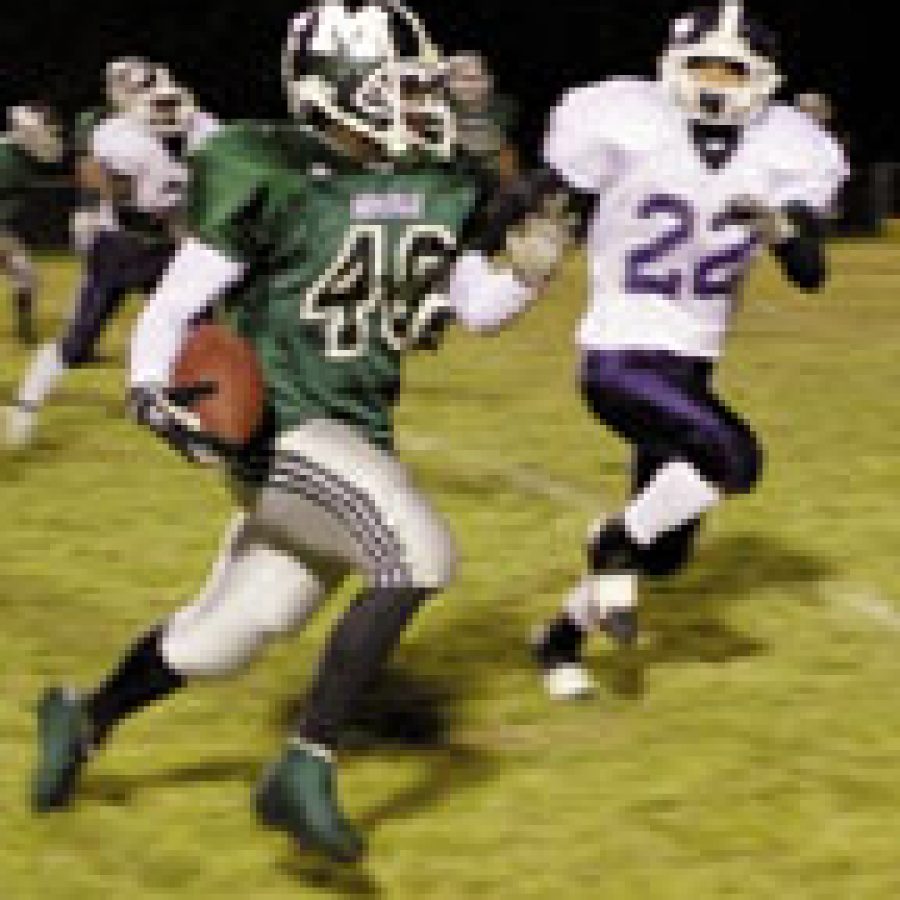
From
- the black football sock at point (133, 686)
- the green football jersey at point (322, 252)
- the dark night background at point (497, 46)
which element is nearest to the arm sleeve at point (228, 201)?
the green football jersey at point (322, 252)

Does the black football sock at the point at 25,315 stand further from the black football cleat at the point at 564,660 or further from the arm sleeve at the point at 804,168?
the arm sleeve at the point at 804,168

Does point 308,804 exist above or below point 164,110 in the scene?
below

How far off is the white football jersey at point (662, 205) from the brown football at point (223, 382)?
4.33 feet

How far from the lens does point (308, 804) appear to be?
4.03 meters

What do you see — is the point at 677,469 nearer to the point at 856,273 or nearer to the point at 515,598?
the point at 515,598

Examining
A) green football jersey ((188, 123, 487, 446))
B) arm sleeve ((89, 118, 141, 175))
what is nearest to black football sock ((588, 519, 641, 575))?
green football jersey ((188, 123, 487, 446))

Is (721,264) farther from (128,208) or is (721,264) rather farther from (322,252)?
(128,208)

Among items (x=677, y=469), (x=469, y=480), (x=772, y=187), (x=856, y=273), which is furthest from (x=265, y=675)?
(x=856, y=273)

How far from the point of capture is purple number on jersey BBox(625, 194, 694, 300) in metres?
5.25

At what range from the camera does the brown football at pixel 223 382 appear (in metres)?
4.21

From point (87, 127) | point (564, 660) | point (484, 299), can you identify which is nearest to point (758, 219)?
point (484, 299)

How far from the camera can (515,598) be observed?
643 centimetres

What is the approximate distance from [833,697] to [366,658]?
166 cm

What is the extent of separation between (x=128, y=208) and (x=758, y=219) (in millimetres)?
4830
